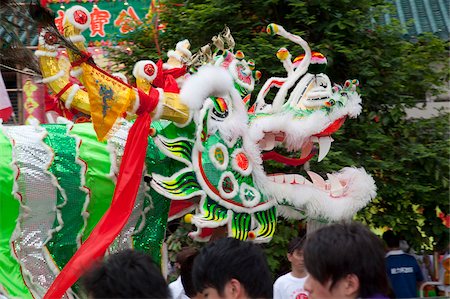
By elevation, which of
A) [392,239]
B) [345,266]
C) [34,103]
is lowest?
[392,239]

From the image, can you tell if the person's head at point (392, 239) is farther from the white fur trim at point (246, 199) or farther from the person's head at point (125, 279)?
the person's head at point (125, 279)

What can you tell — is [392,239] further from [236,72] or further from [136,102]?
[136,102]

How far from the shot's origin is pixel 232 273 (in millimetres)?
2963

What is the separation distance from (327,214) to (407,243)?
2182 millimetres

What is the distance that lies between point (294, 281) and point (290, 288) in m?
0.04

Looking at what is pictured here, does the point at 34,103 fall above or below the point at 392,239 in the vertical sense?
above

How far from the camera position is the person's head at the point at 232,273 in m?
2.95

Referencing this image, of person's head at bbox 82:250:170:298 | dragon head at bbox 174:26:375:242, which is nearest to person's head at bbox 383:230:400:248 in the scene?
dragon head at bbox 174:26:375:242

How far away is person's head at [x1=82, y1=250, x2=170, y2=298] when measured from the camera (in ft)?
7.84

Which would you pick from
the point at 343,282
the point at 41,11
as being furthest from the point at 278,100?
the point at 343,282

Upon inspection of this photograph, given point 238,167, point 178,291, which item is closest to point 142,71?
point 238,167

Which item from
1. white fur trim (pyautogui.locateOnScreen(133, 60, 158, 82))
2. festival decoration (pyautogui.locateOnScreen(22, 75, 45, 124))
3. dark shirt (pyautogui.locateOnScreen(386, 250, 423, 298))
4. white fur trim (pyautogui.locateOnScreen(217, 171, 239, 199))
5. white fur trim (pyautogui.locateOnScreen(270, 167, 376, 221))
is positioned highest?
white fur trim (pyautogui.locateOnScreen(133, 60, 158, 82))

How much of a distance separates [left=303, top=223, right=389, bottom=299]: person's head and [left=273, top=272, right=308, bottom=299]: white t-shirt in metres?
1.86

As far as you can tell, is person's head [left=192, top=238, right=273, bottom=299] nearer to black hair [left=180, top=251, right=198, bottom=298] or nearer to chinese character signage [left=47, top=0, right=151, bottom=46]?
black hair [left=180, top=251, right=198, bottom=298]
